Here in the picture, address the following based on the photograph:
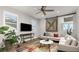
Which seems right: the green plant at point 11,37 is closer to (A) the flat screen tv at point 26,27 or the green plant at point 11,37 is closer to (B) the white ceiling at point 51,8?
(A) the flat screen tv at point 26,27

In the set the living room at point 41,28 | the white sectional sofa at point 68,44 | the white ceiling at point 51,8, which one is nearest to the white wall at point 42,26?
the living room at point 41,28

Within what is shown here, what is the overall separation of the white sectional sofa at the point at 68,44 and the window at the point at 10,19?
1271 millimetres

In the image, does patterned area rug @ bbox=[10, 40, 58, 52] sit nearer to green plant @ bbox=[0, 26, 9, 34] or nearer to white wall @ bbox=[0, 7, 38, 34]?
white wall @ bbox=[0, 7, 38, 34]

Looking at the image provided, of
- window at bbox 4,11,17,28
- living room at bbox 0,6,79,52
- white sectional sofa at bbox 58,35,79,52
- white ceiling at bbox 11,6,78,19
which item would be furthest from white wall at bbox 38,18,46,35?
window at bbox 4,11,17,28

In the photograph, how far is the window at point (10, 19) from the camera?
1870 mm

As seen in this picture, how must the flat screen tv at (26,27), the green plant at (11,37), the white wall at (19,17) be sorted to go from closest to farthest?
the white wall at (19,17) < the green plant at (11,37) < the flat screen tv at (26,27)

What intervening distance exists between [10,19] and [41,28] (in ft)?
2.70

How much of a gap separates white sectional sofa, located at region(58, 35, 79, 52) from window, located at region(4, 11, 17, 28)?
1271mm

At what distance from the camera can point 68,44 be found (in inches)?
84.9

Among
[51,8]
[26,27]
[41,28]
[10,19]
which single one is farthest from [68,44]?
[10,19]
